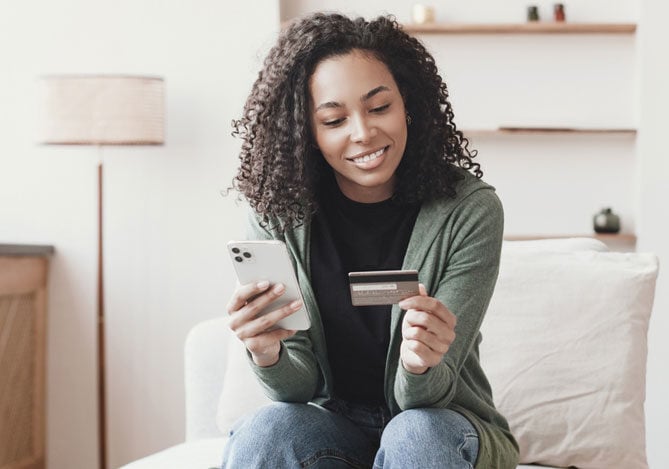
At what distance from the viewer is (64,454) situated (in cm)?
360

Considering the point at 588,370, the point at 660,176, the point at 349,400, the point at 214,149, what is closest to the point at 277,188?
the point at 349,400

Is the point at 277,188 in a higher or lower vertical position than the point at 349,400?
higher

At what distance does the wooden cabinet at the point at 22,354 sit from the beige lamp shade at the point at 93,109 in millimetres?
416

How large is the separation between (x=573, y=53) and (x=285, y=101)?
83.1 inches

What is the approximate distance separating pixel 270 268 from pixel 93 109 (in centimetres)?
191

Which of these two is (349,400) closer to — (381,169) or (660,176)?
(381,169)

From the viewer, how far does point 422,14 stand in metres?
3.51

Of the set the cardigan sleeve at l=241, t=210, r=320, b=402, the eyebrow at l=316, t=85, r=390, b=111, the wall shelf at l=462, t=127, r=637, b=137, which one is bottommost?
the cardigan sleeve at l=241, t=210, r=320, b=402

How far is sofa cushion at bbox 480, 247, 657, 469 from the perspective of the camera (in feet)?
6.25

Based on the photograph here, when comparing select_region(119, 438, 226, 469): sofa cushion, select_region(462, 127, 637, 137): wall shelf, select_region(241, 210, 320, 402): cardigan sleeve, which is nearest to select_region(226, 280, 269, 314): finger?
select_region(241, 210, 320, 402): cardigan sleeve

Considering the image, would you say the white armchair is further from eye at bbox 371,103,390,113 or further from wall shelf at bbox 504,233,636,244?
wall shelf at bbox 504,233,636,244

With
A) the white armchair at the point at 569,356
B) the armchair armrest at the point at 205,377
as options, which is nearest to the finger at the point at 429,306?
the white armchair at the point at 569,356

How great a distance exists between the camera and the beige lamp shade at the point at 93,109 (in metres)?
3.21

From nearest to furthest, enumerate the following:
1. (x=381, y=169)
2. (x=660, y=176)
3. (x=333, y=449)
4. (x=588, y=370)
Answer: (x=333, y=449) < (x=381, y=169) < (x=588, y=370) < (x=660, y=176)
